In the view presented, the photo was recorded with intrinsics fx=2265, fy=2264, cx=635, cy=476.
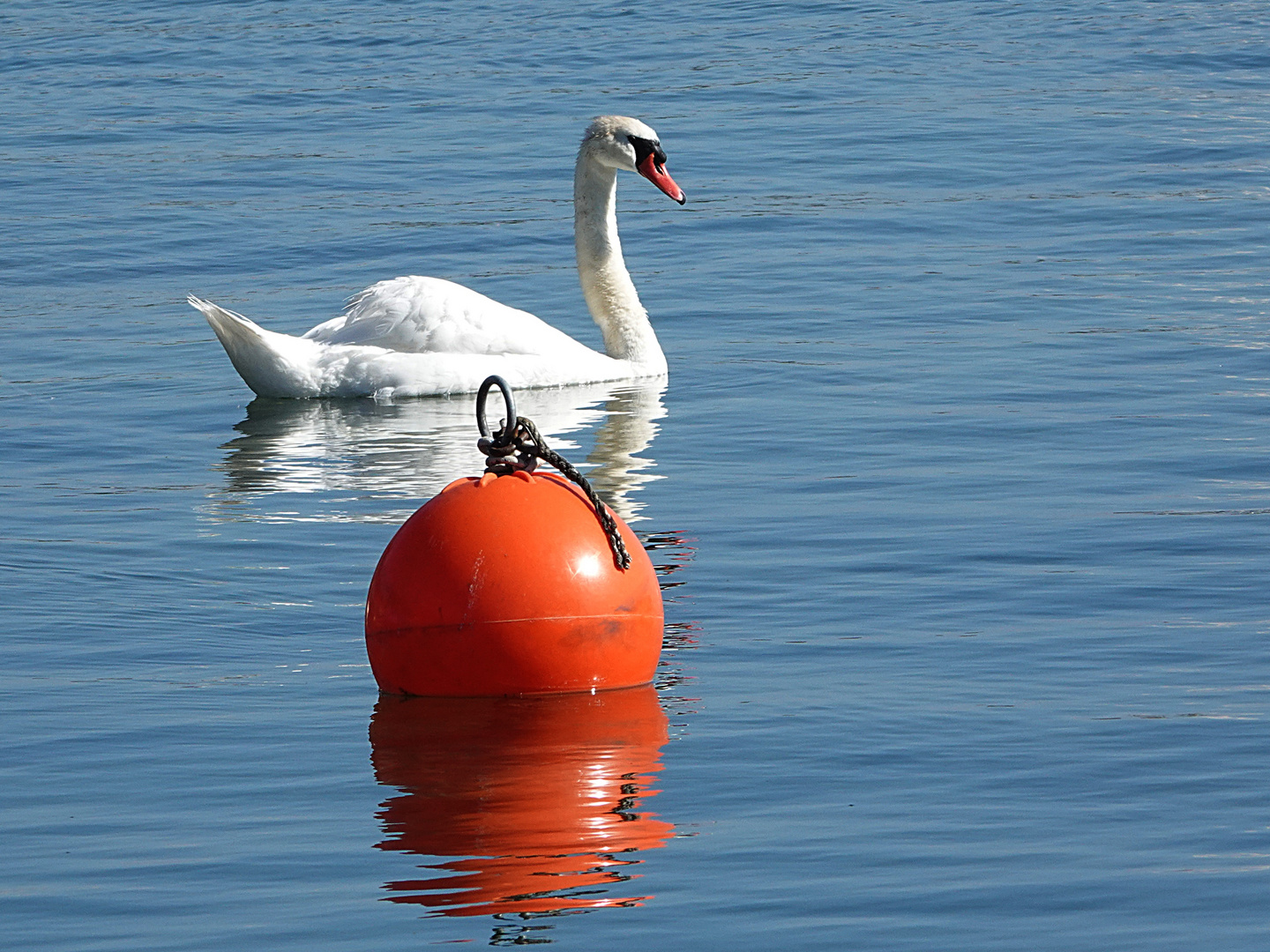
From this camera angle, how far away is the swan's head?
597 inches

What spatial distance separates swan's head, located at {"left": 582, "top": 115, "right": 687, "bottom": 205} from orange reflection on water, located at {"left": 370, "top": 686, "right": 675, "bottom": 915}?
26.5ft

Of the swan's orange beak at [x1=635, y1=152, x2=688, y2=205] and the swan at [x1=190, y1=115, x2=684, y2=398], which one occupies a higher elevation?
the swan's orange beak at [x1=635, y1=152, x2=688, y2=205]

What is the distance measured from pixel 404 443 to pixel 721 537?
3025 mm

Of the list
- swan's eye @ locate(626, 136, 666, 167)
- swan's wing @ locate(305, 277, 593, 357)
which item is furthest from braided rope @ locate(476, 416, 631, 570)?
swan's eye @ locate(626, 136, 666, 167)

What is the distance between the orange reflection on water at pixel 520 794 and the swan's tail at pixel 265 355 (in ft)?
19.2

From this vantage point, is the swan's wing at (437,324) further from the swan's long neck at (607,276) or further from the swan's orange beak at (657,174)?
the swan's orange beak at (657,174)

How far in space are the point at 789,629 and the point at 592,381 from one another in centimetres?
620

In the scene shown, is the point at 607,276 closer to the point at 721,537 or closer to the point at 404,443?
the point at 404,443

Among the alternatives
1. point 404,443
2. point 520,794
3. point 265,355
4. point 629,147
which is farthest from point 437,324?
point 520,794

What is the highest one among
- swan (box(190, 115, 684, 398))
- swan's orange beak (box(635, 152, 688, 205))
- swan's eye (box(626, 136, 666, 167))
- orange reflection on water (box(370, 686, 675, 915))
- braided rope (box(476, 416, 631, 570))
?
swan's eye (box(626, 136, 666, 167))

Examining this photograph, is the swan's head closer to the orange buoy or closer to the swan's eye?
the swan's eye

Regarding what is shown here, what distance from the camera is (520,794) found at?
257 inches

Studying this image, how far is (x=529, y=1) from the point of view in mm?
33750

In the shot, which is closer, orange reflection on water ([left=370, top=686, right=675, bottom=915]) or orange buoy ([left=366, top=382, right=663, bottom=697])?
orange reflection on water ([left=370, top=686, right=675, bottom=915])
